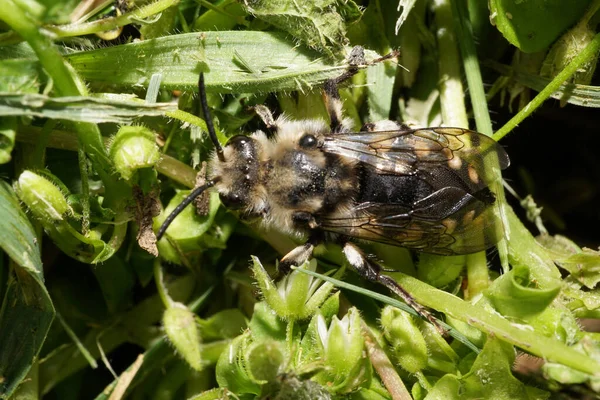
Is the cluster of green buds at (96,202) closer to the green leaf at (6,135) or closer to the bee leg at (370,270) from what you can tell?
the green leaf at (6,135)

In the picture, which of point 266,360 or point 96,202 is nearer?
point 266,360

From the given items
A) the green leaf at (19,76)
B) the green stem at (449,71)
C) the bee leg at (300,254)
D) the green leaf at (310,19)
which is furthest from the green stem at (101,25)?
the green stem at (449,71)

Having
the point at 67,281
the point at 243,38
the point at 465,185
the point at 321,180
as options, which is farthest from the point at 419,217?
the point at 67,281

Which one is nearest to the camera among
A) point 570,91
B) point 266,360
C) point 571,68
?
point 266,360

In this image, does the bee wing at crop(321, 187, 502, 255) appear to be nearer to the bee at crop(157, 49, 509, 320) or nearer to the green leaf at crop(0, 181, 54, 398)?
the bee at crop(157, 49, 509, 320)

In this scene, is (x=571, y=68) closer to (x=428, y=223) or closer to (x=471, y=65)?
(x=471, y=65)

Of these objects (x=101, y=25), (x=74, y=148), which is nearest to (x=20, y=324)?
(x=74, y=148)

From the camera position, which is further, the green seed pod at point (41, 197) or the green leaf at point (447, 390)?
the green leaf at point (447, 390)
